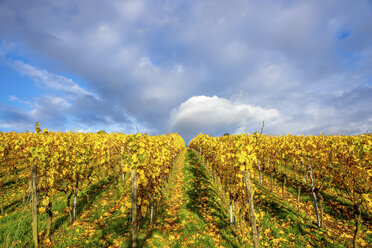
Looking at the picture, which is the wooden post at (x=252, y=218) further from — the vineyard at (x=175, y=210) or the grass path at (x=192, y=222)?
the grass path at (x=192, y=222)

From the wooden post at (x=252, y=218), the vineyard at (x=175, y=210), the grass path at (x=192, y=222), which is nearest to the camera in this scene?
the wooden post at (x=252, y=218)

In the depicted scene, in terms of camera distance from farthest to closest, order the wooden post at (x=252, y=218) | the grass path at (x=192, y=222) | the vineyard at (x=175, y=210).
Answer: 1. the grass path at (x=192, y=222)
2. the vineyard at (x=175, y=210)
3. the wooden post at (x=252, y=218)

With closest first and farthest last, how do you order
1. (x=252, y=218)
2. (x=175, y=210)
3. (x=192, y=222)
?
1. (x=252, y=218)
2. (x=192, y=222)
3. (x=175, y=210)

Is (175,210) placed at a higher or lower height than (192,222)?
higher

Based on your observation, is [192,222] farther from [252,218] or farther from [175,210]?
[252,218]

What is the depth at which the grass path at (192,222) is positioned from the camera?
282 inches

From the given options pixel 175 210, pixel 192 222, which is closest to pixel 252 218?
pixel 192 222

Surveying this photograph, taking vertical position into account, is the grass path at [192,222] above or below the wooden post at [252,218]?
below

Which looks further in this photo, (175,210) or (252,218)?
(175,210)

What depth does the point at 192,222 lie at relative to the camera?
28.1 feet

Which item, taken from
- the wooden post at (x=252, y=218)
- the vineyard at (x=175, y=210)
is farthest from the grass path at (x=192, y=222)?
the wooden post at (x=252, y=218)

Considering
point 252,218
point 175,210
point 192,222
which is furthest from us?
point 175,210

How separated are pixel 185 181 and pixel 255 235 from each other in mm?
10588

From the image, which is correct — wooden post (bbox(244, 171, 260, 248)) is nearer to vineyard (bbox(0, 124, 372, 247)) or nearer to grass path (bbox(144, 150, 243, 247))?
vineyard (bbox(0, 124, 372, 247))
